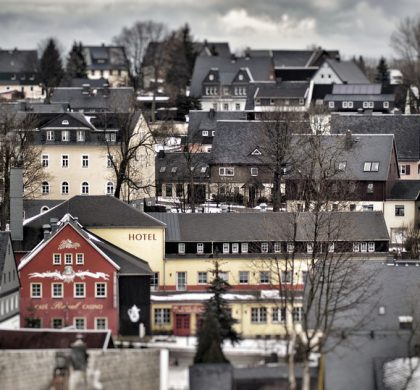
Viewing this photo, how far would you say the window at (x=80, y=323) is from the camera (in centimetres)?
5044

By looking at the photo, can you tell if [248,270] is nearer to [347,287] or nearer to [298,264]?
[298,264]

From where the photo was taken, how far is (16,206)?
57188mm

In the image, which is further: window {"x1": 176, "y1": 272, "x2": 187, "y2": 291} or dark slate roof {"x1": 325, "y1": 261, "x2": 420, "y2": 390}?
window {"x1": 176, "y1": 272, "x2": 187, "y2": 291}

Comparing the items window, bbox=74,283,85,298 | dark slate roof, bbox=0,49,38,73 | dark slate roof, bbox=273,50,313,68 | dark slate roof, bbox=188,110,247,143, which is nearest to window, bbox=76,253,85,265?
window, bbox=74,283,85,298

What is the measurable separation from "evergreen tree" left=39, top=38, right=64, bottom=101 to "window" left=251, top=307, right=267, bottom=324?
3744 inches

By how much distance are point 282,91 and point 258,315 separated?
68.5 m

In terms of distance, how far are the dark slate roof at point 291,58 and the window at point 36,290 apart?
10894cm

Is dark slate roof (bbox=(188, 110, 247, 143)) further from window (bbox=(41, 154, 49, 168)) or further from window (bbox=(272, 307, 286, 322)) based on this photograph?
window (bbox=(272, 307, 286, 322))

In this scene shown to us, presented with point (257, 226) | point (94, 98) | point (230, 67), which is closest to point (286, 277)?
point (257, 226)

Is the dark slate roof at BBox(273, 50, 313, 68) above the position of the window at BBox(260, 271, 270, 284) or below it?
above

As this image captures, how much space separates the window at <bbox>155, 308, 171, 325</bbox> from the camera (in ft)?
168

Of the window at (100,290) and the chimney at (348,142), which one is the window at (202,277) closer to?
the window at (100,290)

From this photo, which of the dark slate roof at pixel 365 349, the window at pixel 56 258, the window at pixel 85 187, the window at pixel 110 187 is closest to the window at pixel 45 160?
the window at pixel 85 187

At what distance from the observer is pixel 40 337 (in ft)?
134
